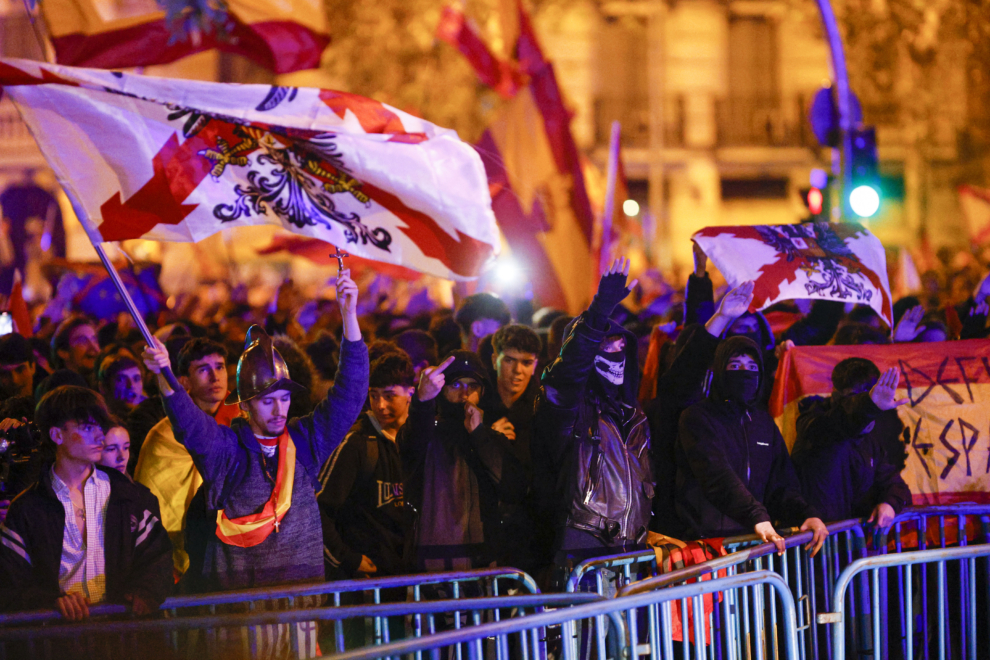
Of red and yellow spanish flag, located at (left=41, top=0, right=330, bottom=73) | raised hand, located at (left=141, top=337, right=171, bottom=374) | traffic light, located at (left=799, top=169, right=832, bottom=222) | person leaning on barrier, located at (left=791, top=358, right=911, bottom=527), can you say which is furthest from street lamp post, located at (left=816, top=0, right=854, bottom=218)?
raised hand, located at (left=141, top=337, right=171, bottom=374)

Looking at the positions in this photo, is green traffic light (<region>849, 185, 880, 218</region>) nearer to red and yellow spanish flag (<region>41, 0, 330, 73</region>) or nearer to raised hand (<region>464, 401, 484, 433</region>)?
red and yellow spanish flag (<region>41, 0, 330, 73</region>)

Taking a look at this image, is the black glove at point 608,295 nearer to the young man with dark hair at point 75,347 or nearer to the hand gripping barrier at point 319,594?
the hand gripping barrier at point 319,594

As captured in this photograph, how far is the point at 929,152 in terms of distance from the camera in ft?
95.9

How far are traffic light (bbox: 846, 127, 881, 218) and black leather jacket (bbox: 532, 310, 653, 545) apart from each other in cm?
720

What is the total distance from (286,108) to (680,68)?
2696cm

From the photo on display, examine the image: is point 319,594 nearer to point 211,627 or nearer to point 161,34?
point 211,627

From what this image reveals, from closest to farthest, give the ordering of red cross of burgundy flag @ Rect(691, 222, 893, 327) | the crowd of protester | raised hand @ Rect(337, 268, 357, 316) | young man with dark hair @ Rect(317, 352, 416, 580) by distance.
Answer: the crowd of protester < raised hand @ Rect(337, 268, 357, 316) < young man with dark hair @ Rect(317, 352, 416, 580) < red cross of burgundy flag @ Rect(691, 222, 893, 327)

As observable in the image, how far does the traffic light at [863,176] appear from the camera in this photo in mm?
10977

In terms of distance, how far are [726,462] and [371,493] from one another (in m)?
1.69

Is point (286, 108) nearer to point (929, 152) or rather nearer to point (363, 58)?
point (363, 58)

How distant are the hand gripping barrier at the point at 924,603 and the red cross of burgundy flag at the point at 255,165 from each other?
2454 millimetres

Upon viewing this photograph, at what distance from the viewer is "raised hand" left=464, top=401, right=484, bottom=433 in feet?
15.8

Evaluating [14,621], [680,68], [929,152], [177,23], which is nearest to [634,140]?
[680,68]

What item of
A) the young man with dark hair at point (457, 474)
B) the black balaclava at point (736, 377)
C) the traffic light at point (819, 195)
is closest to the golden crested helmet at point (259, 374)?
the young man with dark hair at point (457, 474)
